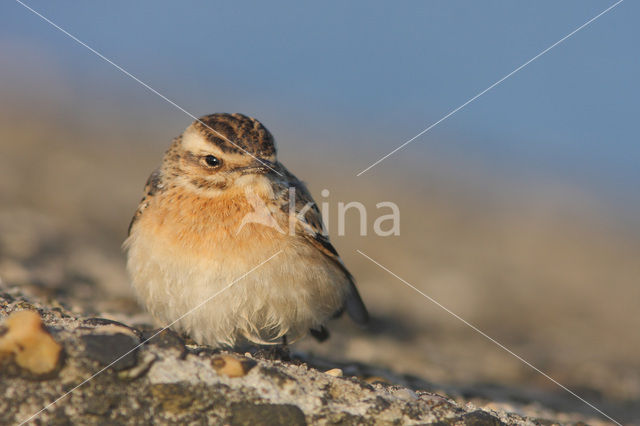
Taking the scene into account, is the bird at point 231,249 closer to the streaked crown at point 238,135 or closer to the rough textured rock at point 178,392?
the streaked crown at point 238,135

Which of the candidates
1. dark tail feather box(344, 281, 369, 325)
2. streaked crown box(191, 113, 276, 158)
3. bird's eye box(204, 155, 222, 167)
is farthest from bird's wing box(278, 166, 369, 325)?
bird's eye box(204, 155, 222, 167)

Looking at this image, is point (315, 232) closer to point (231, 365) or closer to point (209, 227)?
point (209, 227)

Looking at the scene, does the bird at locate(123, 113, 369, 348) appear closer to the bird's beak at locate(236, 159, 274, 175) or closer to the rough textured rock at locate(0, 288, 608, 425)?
the bird's beak at locate(236, 159, 274, 175)

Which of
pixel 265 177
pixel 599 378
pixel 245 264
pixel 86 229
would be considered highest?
pixel 265 177

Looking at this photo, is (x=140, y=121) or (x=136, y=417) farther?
(x=140, y=121)

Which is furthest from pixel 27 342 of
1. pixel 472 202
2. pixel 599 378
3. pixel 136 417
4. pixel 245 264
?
pixel 472 202

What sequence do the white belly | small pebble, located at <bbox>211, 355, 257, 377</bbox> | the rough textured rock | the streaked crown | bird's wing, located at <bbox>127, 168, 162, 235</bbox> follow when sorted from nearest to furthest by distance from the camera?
the rough textured rock < small pebble, located at <bbox>211, 355, 257, 377</bbox> < the white belly < the streaked crown < bird's wing, located at <bbox>127, 168, 162, 235</bbox>

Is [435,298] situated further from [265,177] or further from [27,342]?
[27,342]

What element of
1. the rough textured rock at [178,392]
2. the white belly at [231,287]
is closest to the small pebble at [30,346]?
the rough textured rock at [178,392]
